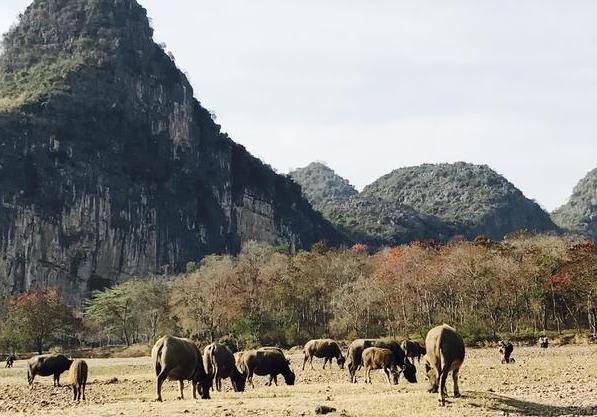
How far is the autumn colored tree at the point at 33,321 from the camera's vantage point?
9344 centimetres

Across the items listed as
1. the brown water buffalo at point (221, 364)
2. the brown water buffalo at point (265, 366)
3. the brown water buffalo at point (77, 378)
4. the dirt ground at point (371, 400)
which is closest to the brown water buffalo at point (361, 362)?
the dirt ground at point (371, 400)

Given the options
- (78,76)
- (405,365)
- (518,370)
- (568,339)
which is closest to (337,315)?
(568,339)

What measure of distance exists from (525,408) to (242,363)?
15.3 metres

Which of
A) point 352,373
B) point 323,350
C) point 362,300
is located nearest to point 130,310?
point 362,300

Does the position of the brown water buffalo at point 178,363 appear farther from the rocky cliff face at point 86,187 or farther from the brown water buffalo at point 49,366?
the rocky cliff face at point 86,187

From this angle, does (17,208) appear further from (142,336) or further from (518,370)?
(518,370)

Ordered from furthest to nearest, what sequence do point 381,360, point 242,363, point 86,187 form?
point 86,187, point 242,363, point 381,360

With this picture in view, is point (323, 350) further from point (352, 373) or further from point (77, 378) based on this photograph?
point (77, 378)

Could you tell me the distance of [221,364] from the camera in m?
27.6

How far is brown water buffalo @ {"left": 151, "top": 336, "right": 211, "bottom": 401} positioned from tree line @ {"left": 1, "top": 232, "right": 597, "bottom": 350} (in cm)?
4592

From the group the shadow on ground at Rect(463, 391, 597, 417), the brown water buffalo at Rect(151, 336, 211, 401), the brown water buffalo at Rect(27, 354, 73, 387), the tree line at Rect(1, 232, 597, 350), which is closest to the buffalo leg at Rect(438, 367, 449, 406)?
the shadow on ground at Rect(463, 391, 597, 417)

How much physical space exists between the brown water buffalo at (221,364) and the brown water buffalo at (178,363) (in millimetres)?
2463

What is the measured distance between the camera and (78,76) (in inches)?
7520

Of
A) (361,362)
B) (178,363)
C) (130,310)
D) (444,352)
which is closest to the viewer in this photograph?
(444,352)
